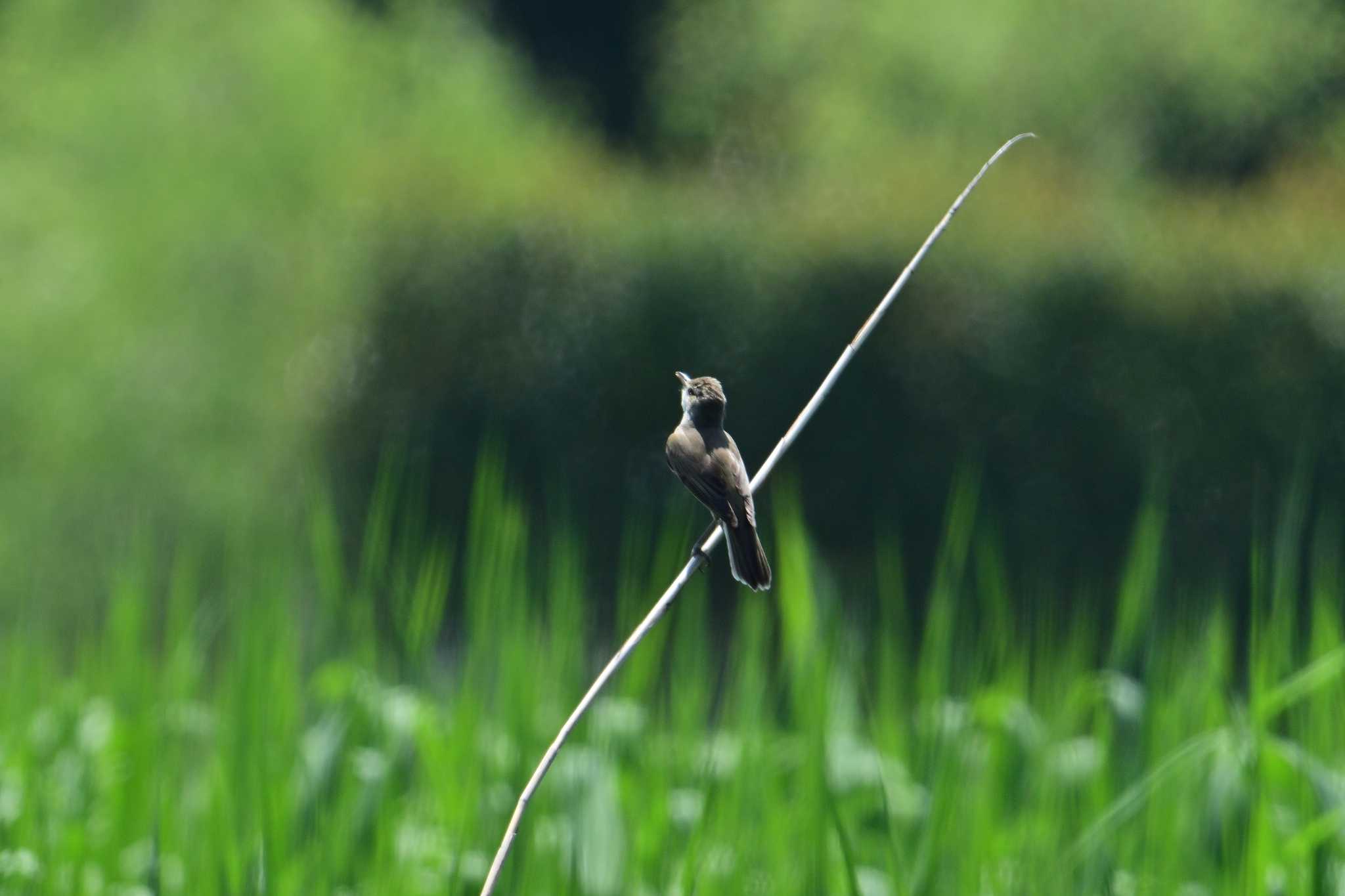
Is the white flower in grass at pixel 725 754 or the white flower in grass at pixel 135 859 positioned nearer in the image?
the white flower in grass at pixel 725 754

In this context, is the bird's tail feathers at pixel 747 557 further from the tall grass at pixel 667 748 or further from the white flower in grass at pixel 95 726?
the white flower in grass at pixel 95 726

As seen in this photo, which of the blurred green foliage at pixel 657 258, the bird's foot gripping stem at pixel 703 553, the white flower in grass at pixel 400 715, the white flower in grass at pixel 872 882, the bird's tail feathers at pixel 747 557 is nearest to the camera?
the bird's tail feathers at pixel 747 557

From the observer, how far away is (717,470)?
1.33m

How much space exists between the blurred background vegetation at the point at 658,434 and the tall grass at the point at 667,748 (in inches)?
0.8

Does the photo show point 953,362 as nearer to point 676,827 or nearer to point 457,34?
point 676,827

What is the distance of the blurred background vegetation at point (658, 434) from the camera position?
114 inches

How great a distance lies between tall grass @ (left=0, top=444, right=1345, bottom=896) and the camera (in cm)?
255

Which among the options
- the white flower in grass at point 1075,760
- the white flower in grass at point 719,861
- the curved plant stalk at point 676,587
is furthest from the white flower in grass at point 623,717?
the curved plant stalk at point 676,587

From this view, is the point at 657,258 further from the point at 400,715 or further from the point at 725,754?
the point at 400,715

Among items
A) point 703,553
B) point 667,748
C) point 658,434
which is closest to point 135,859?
point 667,748

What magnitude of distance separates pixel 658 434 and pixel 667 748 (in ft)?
20.7

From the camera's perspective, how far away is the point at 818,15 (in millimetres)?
17484

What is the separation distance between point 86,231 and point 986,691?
40.4 ft

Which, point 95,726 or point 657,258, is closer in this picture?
point 95,726
